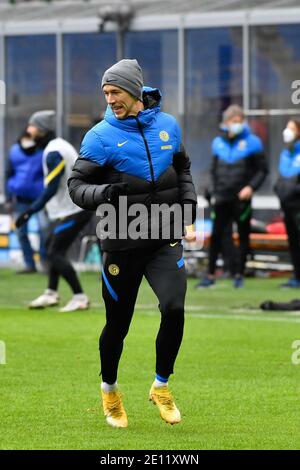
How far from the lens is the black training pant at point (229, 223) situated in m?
18.4

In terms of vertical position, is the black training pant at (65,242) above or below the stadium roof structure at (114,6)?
below

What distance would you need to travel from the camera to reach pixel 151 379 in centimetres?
1047

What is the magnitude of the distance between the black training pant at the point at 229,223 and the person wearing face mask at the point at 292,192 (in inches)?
20.8

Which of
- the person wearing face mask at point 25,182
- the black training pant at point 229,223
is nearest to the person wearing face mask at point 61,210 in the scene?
the black training pant at point 229,223

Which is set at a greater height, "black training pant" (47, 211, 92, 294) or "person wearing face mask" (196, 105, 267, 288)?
"person wearing face mask" (196, 105, 267, 288)

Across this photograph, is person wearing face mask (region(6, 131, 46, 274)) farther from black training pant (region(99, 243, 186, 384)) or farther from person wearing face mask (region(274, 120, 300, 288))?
black training pant (region(99, 243, 186, 384))

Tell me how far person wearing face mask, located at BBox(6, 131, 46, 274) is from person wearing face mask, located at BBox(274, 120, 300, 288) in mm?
4005

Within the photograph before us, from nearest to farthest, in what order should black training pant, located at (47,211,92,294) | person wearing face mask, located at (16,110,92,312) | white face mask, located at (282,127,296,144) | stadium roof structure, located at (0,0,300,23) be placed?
1. person wearing face mask, located at (16,110,92,312)
2. black training pant, located at (47,211,92,294)
3. white face mask, located at (282,127,296,144)
4. stadium roof structure, located at (0,0,300,23)

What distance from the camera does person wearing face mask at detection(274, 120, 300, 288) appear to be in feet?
60.8

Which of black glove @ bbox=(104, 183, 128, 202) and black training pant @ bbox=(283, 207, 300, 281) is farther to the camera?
black training pant @ bbox=(283, 207, 300, 281)

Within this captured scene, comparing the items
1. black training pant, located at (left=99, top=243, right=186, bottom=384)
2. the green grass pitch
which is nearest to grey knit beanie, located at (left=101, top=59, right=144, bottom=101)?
black training pant, located at (left=99, top=243, right=186, bottom=384)

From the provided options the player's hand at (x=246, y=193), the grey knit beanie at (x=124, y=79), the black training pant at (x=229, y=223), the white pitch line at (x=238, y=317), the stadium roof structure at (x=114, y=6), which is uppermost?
the stadium roof structure at (x=114, y=6)

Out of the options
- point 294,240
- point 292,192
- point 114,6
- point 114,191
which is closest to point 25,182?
point 114,6

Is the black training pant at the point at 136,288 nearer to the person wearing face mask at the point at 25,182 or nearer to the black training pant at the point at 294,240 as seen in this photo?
the black training pant at the point at 294,240
